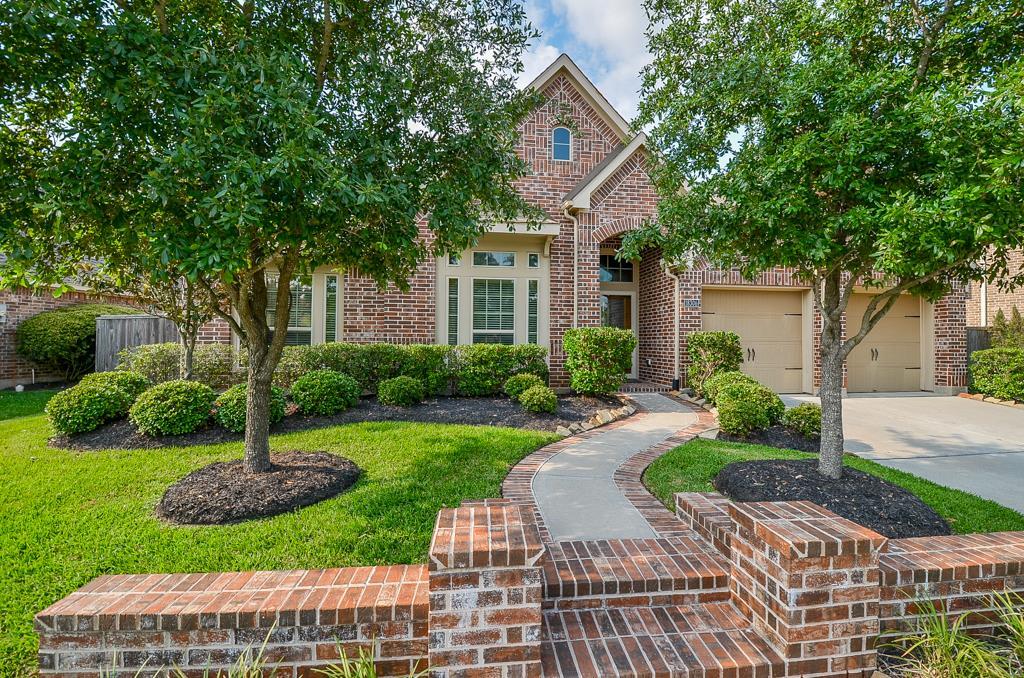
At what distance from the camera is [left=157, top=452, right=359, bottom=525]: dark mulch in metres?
4.02

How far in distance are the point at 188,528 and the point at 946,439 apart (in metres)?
9.66

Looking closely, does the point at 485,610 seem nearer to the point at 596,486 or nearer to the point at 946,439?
the point at 596,486

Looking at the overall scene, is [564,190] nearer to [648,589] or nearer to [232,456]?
[232,456]

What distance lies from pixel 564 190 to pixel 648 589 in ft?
33.7

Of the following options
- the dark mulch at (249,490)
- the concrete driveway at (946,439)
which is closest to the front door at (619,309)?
the concrete driveway at (946,439)

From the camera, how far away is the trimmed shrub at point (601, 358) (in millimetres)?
8805

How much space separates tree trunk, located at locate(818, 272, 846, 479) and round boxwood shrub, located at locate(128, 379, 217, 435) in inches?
296

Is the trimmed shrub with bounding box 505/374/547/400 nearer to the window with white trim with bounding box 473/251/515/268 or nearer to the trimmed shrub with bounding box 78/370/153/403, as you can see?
the window with white trim with bounding box 473/251/515/268

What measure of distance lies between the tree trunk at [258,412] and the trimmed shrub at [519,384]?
450 cm

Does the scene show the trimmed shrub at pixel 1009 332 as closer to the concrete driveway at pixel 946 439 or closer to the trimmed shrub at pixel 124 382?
the concrete driveway at pixel 946 439

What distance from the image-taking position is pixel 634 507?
4074 mm

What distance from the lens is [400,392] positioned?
8102 mm

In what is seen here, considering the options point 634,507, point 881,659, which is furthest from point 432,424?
point 881,659

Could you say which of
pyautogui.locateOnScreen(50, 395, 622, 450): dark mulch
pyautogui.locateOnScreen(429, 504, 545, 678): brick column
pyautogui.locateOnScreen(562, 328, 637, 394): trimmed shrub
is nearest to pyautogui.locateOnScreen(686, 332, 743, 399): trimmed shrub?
pyautogui.locateOnScreen(562, 328, 637, 394): trimmed shrub
